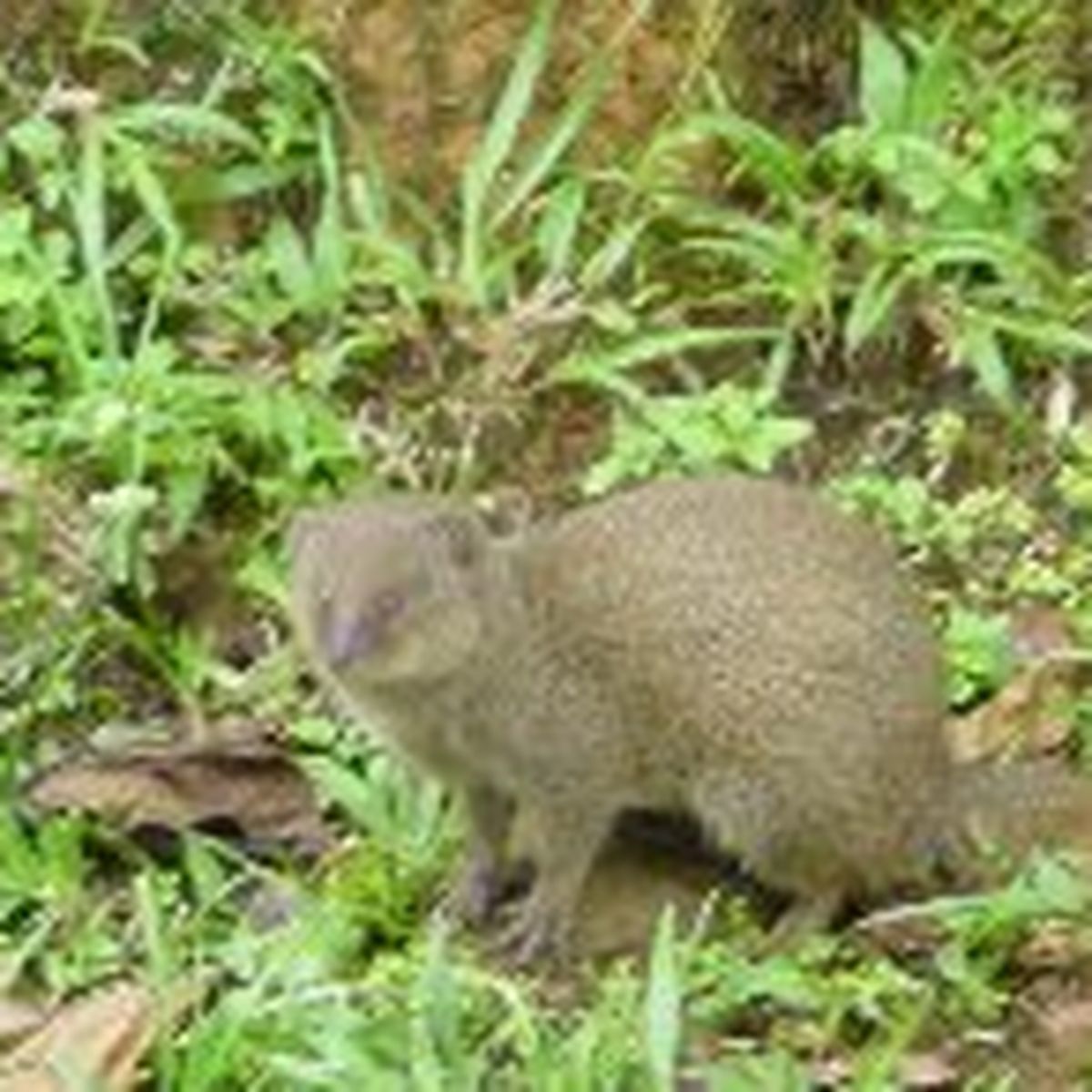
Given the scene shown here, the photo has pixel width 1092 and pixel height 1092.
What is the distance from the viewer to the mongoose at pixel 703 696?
6090 millimetres

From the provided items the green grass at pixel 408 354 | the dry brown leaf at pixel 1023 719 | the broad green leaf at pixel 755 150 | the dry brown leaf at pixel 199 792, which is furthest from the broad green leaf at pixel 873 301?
the dry brown leaf at pixel 199 792

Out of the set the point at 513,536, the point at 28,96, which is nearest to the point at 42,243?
the point at 28,96

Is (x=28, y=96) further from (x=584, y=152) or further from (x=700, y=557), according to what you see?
(x=700, y=557)

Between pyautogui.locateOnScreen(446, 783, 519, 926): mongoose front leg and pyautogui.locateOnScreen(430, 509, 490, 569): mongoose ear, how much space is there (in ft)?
1.31

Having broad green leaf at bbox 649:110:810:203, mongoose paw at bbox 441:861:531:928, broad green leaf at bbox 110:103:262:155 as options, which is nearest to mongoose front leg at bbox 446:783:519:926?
mongoose paw at bbox 441:861:531:928

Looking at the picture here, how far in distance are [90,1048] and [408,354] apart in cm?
182

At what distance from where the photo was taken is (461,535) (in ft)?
19.9

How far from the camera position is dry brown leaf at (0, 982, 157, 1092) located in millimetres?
5852

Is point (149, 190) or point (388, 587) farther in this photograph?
point (149, 190)

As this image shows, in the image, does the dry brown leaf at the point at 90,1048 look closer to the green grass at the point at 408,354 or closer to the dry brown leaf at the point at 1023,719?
the green grass at the point at 408,354

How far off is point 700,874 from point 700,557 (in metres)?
0.49

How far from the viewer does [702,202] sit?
24.4 feet

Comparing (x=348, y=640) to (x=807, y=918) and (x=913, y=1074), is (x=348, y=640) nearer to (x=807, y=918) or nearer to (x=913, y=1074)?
(x=807, y=918)

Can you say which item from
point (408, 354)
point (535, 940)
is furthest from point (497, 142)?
point (535, 940)
